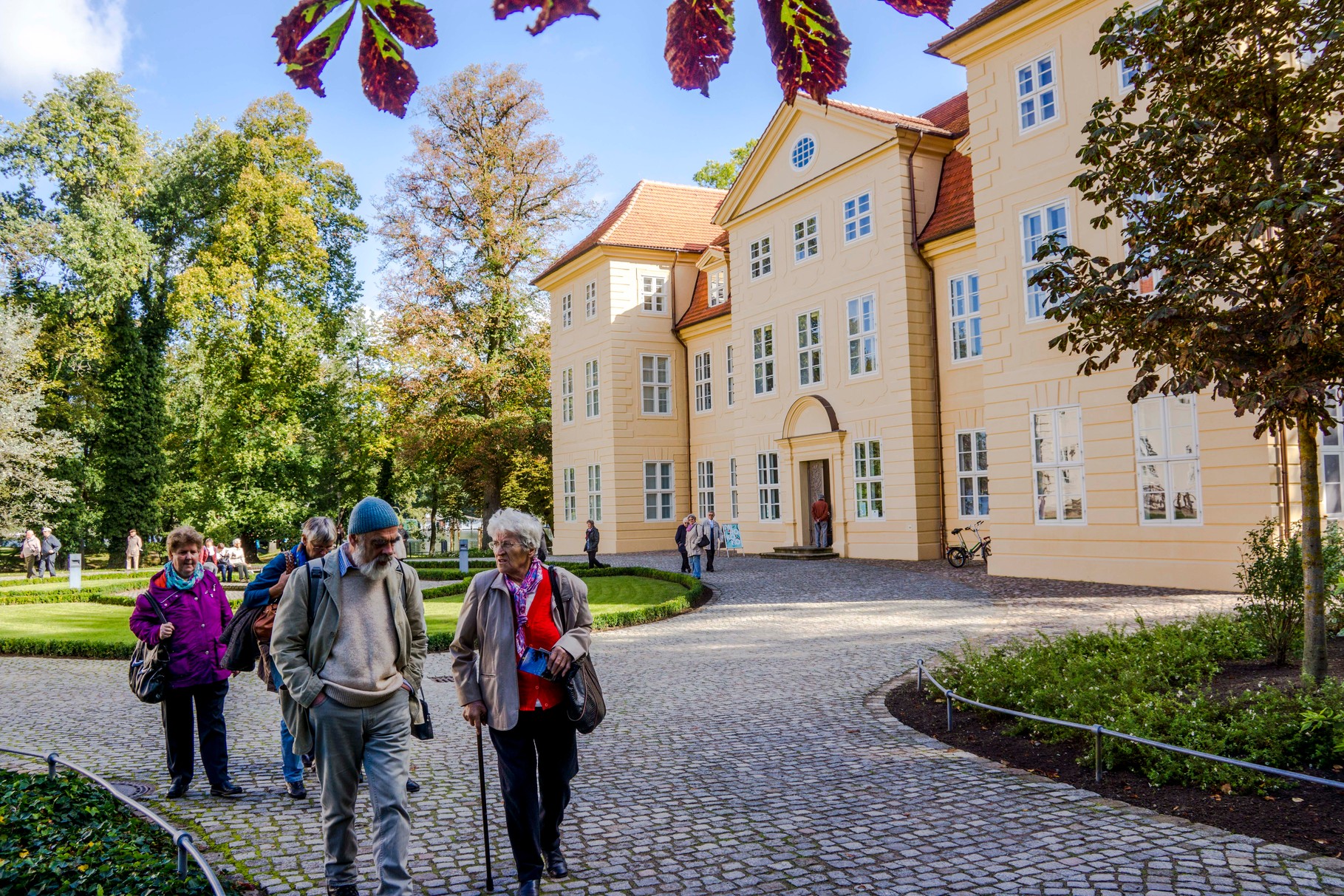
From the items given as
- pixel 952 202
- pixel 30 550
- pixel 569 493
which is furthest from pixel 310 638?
pixel 30 550

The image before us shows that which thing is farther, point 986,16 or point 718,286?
point 718,286

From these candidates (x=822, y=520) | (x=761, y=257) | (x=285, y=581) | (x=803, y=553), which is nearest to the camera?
(x=285, y=581)

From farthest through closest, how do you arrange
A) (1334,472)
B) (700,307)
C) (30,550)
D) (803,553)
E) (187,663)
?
1. (700,307)
2. (30,550)
3. (803,553)
4. (1334,472)
5. (187,663)

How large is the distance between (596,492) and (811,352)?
11.5m

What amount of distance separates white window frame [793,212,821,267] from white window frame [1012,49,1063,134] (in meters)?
8.27

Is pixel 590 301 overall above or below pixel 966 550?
above

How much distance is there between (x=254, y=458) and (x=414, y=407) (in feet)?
20.3

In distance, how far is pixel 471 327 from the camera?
128 ft

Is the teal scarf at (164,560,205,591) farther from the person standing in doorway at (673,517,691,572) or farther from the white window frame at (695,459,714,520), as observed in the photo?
the white window frame at (695,459,714,520)

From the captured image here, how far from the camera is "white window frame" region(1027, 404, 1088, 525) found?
1791cm

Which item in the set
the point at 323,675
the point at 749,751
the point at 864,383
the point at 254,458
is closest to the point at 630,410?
the point at 864,383

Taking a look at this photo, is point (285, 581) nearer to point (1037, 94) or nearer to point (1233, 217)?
point (1233, 217)

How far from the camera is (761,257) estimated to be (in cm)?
2969

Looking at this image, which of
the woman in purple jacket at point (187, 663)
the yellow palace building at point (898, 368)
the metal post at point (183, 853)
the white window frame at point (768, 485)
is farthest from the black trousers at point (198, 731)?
the white window frame at point (768, 485)
